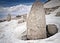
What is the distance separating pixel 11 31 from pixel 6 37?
0.17 metres

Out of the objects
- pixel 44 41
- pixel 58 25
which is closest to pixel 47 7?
pixel 58 25

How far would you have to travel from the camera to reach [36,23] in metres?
1.86

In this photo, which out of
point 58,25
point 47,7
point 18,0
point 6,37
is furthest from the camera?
point 47,7

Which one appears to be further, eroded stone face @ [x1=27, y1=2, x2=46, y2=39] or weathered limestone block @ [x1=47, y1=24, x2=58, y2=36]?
weathered limestone block @ [x1=47, y1=24, x2=58, y2=36]

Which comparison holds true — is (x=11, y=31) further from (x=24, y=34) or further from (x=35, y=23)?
(x=35, y=23)

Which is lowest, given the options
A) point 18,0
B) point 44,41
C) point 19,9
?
point 44,41

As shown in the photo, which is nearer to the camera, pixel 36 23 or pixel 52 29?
pixel 36 23

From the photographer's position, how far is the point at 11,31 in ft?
6.56

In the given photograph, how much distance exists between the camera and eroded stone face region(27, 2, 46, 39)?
1.86 m

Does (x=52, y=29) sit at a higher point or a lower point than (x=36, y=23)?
lower

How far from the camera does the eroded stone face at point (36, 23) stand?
1.86 metres

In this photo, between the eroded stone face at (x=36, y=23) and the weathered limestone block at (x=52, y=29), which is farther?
the weathered limestone block at (x=52, y=29)

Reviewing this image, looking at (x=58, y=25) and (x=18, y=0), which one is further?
(x=58, y=25)

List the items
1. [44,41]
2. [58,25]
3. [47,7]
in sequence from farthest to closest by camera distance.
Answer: [47,7] → [58,25] → [44,41]
